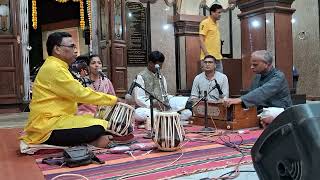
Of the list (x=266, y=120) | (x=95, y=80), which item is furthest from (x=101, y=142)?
(x=266, y=120)

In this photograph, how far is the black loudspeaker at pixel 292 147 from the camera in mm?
917

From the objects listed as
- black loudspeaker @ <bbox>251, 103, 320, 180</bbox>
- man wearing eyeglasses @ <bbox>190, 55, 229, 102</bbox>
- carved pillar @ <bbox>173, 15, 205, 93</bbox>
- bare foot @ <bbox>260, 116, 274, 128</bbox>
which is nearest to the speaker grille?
black loudspeaker @ <bbox>251, 103, 320, 180</bbox>

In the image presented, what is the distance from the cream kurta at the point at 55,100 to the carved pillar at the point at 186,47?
5404mm

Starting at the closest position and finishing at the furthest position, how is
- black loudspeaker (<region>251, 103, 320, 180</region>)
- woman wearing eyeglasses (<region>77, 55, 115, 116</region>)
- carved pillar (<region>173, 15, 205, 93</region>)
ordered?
black loudspeaker (<region>251, 103, 320, 180</region>), woman wearing eyeglasses (<region>77, 55, 115, 116</region>), carved pillar (<region>173, 15, 205, 93</region>)

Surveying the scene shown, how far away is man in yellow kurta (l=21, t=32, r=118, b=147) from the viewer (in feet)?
9.86

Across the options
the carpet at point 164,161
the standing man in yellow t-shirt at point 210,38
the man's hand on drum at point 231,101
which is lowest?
the carpet at point 164,161

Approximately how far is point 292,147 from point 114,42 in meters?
6.31

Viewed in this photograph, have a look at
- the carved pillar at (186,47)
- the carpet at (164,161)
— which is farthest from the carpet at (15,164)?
the carved pillar at (186,47)

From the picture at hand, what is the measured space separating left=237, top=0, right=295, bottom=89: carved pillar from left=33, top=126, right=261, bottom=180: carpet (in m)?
2.17

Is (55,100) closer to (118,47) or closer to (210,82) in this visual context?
(210,82)

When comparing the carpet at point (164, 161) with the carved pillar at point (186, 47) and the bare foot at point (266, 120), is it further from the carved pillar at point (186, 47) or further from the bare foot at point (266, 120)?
the carved pillar at point (186, 47)

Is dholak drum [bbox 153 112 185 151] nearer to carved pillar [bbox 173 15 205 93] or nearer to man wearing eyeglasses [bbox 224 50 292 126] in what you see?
man wearing eyeglasses [bbox 224 50 292 126]

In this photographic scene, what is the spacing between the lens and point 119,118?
3.13 meters

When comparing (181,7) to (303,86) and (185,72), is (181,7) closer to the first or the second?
(185,72)
